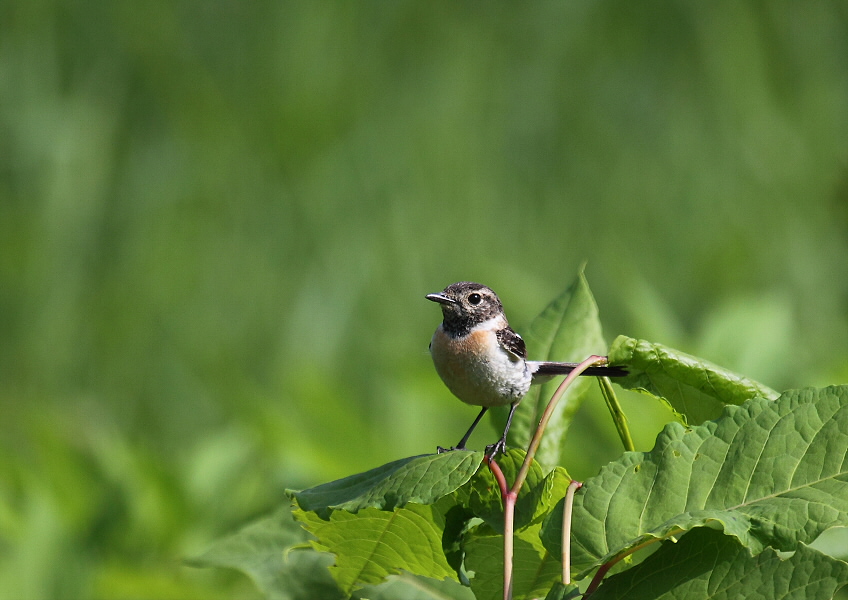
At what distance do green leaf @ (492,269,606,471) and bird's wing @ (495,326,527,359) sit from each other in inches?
1.3

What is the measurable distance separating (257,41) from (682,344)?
5480 mm

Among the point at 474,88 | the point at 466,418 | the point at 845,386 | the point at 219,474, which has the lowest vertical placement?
the point at 845,386

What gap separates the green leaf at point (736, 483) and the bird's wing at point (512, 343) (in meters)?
0.73

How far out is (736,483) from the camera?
1513 millimetres

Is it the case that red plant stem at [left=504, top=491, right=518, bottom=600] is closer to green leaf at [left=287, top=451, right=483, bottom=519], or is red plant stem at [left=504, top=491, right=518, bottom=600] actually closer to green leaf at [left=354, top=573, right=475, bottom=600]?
green leaf at [left=287, top=451, right=483, bottom=519]

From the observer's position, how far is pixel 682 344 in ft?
11.5

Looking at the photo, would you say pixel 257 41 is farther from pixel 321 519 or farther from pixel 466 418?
pixel 321 519

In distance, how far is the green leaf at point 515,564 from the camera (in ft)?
5.61

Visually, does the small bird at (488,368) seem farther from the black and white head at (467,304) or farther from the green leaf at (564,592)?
the green leaf at (564,592)

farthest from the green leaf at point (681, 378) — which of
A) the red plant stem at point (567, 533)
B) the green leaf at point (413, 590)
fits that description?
the green leaf at point (413, 590)

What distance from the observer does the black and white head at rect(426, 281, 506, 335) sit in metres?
2.54

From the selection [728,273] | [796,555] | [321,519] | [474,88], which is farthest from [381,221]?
[796,555]

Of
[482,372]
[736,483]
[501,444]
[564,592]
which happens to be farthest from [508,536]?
[482,372]

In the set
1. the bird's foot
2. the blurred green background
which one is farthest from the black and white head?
the blurred green background
